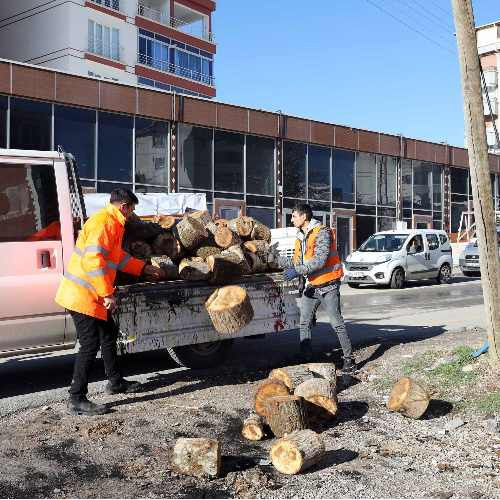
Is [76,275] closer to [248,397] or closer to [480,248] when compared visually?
[248,397]

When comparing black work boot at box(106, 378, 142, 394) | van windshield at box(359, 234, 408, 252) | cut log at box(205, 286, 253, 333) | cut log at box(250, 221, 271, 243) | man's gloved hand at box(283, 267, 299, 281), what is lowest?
black work boot at box(106, 378, 142, 394)

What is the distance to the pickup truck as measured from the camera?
610cm

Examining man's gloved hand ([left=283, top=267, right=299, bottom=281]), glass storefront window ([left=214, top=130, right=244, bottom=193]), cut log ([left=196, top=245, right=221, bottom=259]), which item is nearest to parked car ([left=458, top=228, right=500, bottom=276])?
glass storefront window ([left=214, top=130, right=244, bottom=193])

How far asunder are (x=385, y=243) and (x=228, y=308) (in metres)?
15.1

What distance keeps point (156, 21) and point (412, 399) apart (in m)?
40.0

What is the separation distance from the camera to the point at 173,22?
43281mm

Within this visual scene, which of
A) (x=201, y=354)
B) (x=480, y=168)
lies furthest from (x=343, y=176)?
(x=480, y=168)

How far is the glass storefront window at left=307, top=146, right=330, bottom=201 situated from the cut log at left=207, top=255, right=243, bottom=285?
23938mm

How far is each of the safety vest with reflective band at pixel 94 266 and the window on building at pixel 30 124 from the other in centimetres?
1726

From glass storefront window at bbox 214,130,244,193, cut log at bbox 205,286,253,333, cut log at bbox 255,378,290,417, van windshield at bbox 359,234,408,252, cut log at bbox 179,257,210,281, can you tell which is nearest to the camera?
cut log at bbox 255,378,290,417

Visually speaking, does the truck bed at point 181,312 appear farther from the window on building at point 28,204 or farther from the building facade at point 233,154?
the building facade at point 233,154

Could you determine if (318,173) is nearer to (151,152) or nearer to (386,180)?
(386,180)

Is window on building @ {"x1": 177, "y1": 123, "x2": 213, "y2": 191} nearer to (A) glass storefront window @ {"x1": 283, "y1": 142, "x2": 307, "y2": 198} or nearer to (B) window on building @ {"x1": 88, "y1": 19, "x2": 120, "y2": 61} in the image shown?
(A) glass storefront window @ {"x1": 283, "y1": 142, "x2": 307, "y2": 198}

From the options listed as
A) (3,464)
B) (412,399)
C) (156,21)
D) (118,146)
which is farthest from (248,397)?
(156,21)
